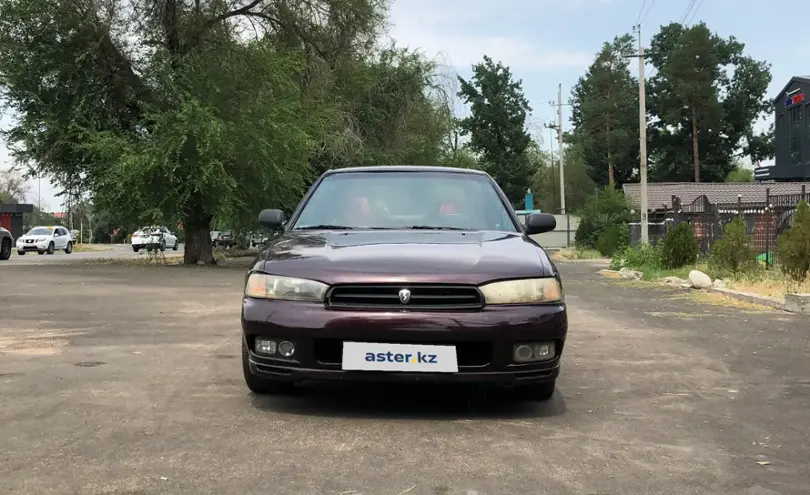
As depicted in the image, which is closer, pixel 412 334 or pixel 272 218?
pixel 412 334

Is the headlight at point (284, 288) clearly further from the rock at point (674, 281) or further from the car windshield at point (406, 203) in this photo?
the rock at point (674, 281)

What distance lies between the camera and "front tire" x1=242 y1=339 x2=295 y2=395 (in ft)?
15.8

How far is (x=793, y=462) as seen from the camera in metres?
3.78

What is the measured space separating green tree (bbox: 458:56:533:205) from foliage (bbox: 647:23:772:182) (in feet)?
35.9

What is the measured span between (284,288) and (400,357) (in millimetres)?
746

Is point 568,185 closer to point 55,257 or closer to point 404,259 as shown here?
point 55,257

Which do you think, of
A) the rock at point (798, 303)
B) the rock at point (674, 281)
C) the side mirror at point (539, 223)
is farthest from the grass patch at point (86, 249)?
the side mirror at point (539, 223)

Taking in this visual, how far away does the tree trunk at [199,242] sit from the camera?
2355cm

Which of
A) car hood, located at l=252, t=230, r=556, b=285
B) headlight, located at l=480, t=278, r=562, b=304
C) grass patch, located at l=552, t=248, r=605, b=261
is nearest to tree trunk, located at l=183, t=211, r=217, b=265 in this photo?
grass patch, located at l=552, t=248, r=605, b=261

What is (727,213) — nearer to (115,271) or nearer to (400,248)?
(115,271)

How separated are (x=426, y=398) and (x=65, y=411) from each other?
2131mm

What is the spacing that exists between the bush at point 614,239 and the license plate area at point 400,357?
22.7m

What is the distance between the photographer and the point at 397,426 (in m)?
4.34

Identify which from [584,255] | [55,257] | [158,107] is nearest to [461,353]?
[158,107]
